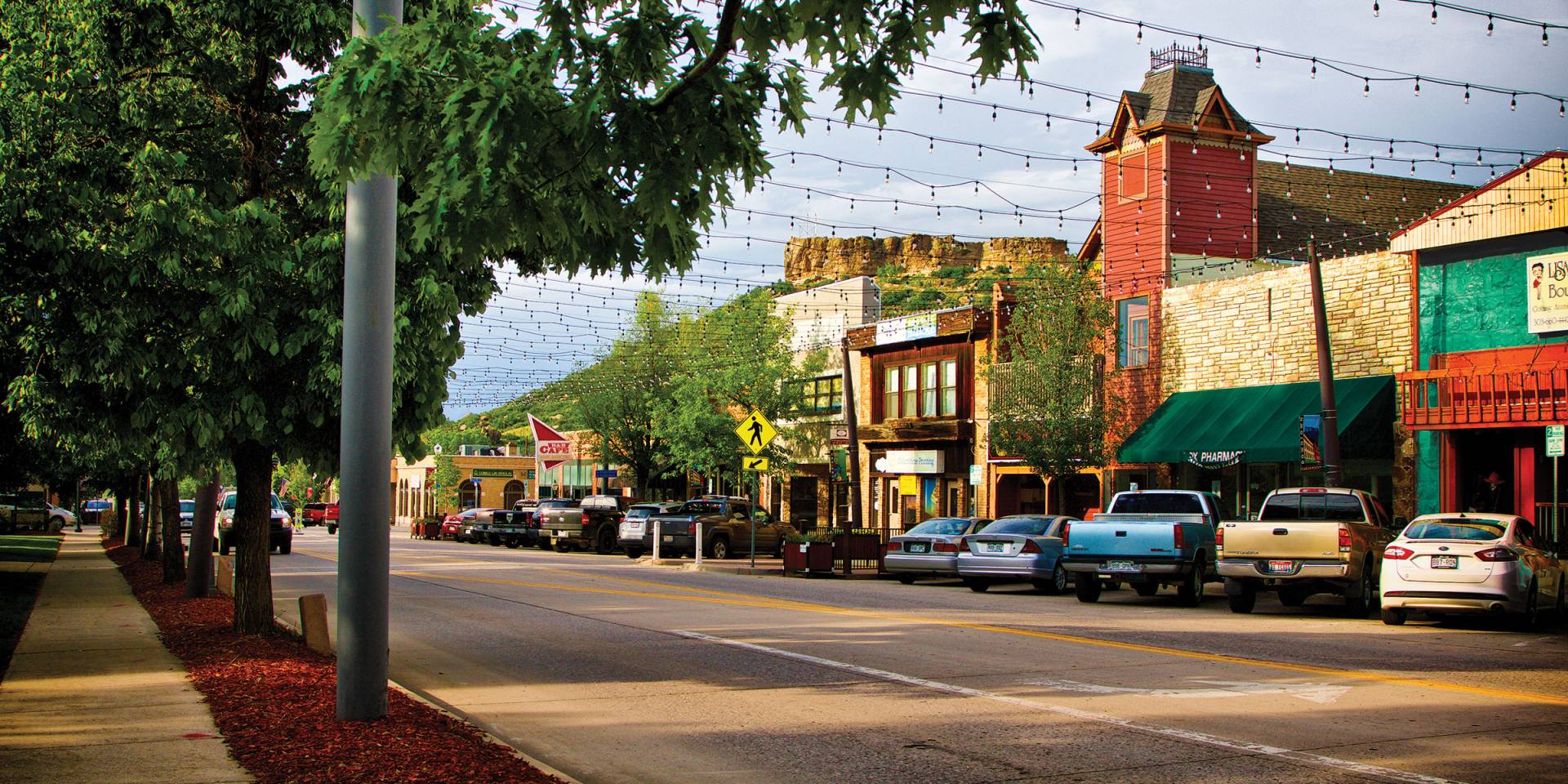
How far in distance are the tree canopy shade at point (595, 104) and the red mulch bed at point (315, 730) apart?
10.3 ft

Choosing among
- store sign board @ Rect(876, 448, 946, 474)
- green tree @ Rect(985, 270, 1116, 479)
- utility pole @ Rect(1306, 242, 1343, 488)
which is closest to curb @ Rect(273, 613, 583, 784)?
utility pole @ Rect(1306, 242, 1343, 488)

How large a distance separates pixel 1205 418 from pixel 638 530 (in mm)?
16497

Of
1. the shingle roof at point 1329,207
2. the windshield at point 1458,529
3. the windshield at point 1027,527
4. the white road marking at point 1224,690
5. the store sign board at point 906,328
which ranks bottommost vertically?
the white road marking at point 1224,690

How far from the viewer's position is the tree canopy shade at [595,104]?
19.9 feet

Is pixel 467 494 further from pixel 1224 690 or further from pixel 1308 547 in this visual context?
pixel 1224 690

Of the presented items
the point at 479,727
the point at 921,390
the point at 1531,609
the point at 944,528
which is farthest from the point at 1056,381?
the point at 479,727

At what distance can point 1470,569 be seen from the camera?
17.1 metres

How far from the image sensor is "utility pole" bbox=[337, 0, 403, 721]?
8.18m

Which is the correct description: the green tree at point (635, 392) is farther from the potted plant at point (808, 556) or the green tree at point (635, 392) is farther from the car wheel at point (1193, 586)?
the car wheel at point (1193, 586)

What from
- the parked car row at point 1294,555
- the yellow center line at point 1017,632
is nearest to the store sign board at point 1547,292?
the parked car row at point 1294,555

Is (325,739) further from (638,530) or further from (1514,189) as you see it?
(638,530)

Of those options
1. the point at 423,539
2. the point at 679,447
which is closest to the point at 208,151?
the point at 679,447

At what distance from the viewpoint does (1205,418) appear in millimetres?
30219

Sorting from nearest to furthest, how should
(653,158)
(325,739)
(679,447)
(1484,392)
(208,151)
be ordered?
(653,158)
(325,739)
(208,151)
(1484,392)
(679,447)
